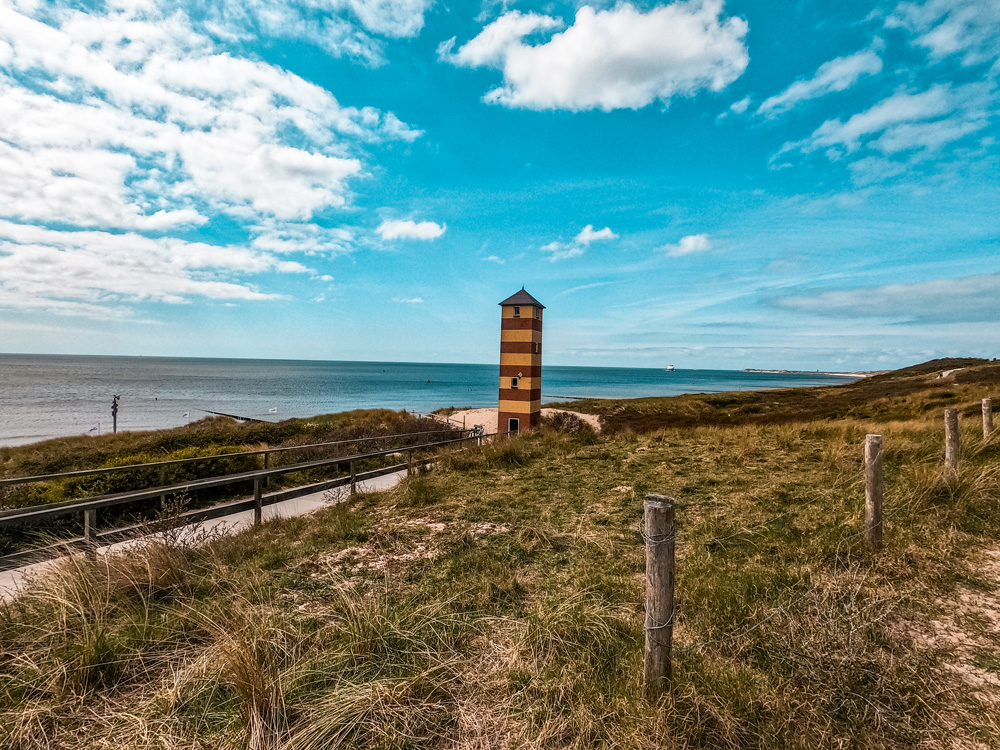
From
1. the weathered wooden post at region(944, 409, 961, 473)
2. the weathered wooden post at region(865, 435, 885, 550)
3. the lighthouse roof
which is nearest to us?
the weathered wooden post at region(865, 435, 885, 550)

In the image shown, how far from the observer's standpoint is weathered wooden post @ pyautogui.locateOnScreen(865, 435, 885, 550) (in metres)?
4.96

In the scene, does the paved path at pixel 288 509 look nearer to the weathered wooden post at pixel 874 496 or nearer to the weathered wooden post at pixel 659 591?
the weathered wooden post at pixel 659 591

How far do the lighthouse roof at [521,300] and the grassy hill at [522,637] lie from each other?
981 cm

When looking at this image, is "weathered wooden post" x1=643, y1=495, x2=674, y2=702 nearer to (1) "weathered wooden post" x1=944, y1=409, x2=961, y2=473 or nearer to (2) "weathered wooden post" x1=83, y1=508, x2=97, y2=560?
(2) "weathered wooden post" x1=83, y1=508, x2=97, y2=560

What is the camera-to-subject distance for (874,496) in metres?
4.96

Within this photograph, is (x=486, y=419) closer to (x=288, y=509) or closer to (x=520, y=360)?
(x=520, y=360)

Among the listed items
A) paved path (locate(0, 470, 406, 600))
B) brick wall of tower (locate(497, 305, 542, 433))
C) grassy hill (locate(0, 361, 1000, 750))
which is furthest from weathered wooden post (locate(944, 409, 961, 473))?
brick wall of tower (locate(497, 305, 542, 433))

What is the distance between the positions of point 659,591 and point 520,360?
42.7 feet

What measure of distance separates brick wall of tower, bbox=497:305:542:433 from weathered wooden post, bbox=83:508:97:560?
456 inches

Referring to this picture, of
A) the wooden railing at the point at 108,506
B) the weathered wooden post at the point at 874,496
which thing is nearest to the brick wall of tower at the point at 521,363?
the wooden railing at the point at 108,506

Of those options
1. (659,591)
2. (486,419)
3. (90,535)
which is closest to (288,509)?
(90,535)

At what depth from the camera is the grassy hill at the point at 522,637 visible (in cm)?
265

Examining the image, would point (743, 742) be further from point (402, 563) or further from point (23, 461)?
point (23, 461)

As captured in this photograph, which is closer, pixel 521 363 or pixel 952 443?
pixel 952 443
